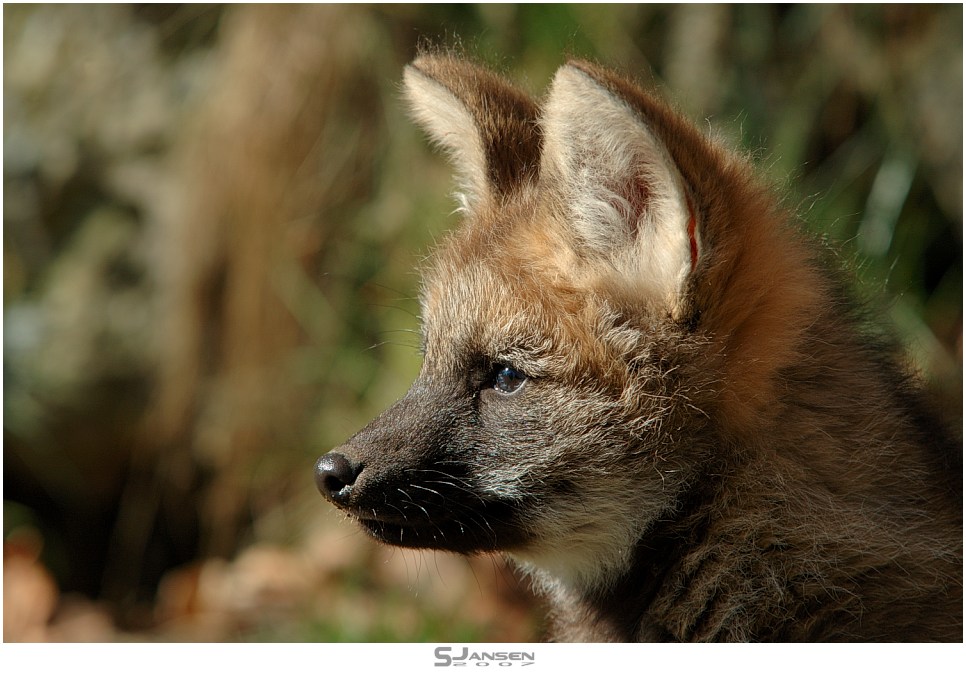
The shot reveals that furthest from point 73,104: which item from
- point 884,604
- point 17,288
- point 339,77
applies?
point 884,604

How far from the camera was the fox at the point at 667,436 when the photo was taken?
2111 mm

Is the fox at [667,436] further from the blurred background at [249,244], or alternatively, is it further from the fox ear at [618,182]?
the blurred background at [249,244]

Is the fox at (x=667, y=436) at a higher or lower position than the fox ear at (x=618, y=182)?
lower

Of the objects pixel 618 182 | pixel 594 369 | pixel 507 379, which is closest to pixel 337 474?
pixel 507 379

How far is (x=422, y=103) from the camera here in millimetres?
2676

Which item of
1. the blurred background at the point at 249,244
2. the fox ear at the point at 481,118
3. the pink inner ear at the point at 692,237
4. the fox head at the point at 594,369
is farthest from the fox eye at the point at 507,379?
the blurred background at the point at 249,244

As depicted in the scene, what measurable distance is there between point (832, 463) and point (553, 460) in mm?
629

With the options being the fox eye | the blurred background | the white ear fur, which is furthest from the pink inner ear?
the blurred background

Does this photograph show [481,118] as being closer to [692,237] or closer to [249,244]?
[692,237]

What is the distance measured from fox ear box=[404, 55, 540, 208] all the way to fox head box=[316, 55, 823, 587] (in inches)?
Answer: 14.0

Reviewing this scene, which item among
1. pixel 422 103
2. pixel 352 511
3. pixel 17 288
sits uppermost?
pixel 422 103

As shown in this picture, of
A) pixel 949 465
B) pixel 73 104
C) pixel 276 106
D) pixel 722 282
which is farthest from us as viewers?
pixel 73 104

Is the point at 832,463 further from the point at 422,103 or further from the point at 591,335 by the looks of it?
the point at 422,103

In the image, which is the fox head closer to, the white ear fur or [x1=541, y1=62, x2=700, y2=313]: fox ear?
[x1=541, y1=62, x2=700, y2=313]: fox ear
